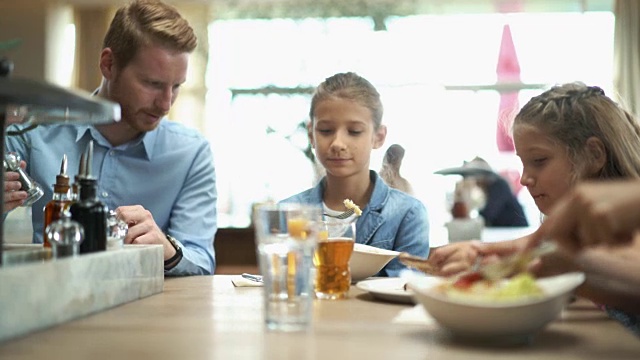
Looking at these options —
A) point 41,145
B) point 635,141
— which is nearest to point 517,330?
point 635,141

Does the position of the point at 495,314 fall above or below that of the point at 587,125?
below

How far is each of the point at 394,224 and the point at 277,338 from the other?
1.47 m

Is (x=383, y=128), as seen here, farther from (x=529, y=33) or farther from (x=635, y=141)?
(x=529, y=33)

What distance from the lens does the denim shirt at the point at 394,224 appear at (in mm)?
2418

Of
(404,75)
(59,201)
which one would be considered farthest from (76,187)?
(404,75)

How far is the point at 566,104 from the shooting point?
2066 mm

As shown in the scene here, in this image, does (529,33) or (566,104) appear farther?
(529,33)

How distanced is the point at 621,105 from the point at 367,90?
87 centimetres

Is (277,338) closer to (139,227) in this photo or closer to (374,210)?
(139,227)

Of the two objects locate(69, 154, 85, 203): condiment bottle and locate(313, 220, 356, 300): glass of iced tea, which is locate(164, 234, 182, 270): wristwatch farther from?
locate(313, 220, 356, 300): glass of iced tea

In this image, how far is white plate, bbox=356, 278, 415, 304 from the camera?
1.37 metres

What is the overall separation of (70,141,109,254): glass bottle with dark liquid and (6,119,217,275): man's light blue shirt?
927 millimetres

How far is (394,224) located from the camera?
246 cm

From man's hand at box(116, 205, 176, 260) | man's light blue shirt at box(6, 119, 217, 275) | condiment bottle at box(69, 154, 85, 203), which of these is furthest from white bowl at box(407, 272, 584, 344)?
man's light blue shirt at box(6, 119, 217, 275)
